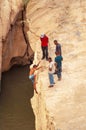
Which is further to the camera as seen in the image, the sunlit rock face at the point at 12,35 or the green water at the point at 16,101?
the sunlit rock face at the point at 12,35

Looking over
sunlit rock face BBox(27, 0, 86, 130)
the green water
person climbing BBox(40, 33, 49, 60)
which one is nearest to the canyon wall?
the green water

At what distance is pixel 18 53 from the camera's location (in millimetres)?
26047

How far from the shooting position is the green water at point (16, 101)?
64.4ft

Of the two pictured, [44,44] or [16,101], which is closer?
[44,44]

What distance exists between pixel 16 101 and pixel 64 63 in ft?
21.1

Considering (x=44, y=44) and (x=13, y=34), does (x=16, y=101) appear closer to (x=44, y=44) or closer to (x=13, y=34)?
(x=13, y=34)

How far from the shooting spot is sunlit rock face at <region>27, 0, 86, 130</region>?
13.1 meters

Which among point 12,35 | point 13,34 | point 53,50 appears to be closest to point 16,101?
point 12,35

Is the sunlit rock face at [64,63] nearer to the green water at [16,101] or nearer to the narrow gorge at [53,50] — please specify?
the narrow gorge at [53,50]

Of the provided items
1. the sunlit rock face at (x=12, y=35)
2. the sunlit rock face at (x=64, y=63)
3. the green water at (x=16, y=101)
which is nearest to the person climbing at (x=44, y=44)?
the sunlit rock face at (x=64, y=63)

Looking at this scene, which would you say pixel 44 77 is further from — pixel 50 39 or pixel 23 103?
pixel 23 103

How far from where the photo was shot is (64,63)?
53.5 feet

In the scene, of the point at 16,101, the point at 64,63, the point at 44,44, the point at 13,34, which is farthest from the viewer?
the point at 13,34

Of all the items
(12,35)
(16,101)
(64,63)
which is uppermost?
(12,35)
